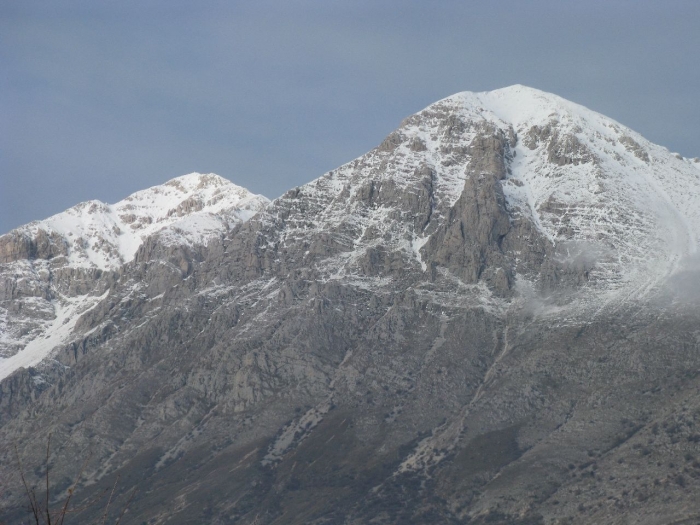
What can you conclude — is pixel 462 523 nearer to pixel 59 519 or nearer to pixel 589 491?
pixel 589 491

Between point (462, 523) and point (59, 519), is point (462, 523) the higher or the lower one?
the lower one

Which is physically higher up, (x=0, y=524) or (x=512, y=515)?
(x=0, y=524)

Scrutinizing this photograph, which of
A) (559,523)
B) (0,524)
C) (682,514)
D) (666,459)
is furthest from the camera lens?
(666,459)

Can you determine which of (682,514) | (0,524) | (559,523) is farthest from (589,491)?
(0,524)

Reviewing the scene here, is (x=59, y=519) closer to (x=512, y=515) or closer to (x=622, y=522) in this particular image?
(x=622, y=522)

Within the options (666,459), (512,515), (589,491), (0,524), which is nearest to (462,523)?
(512,515)

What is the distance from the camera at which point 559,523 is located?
184 metres

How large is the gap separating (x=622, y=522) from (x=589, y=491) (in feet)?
56.6

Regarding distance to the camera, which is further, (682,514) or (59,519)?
(682,514)

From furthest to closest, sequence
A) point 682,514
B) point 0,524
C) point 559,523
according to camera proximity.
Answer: point 559,523 → point 682,514 → point 0,524

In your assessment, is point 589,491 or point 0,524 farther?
point 589,491

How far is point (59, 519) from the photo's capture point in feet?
79.3

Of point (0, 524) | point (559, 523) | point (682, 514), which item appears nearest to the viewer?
point (0, 524)

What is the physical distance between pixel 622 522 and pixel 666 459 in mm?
25626
